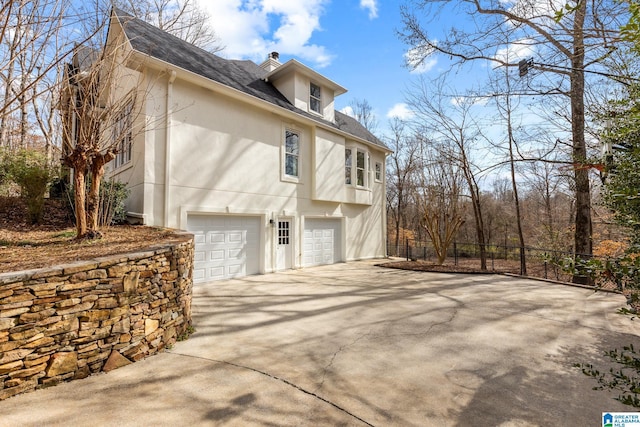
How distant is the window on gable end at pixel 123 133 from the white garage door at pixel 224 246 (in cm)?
223

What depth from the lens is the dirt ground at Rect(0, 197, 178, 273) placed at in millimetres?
3203

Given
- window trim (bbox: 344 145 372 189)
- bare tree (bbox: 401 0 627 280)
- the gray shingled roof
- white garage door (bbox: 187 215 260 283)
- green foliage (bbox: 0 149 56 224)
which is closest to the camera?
bare tree (bbox: 401 0 627 280)

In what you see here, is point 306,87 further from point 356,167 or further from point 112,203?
point 112,203

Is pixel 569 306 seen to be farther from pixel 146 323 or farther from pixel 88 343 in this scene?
pixel 88 343

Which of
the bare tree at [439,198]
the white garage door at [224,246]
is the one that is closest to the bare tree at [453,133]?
the bare tree at [439,198]

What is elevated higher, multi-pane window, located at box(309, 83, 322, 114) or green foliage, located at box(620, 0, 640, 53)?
Answer: multi-pane window, located at box(309, 83, 322, 114)

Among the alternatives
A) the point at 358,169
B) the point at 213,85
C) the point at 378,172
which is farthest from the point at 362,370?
the point at 378,172

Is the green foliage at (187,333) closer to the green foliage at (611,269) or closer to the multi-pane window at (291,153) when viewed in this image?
the green foliage at (611,269)

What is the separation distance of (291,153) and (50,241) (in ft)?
21.6

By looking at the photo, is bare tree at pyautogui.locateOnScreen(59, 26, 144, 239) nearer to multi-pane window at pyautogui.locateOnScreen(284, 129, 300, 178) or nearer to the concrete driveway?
the concrete driveway

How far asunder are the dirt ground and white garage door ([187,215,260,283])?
203cm

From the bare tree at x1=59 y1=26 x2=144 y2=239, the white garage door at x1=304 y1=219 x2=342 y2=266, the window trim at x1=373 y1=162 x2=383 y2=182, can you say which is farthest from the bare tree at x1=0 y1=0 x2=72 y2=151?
the window trim at x1=373 y1=162 x2=383 y2=182

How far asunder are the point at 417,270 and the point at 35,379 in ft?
30.2

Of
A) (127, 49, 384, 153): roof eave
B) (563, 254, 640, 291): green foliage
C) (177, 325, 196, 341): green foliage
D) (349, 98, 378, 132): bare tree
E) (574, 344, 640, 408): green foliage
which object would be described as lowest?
(177, 325, 196, 341): green foliage
